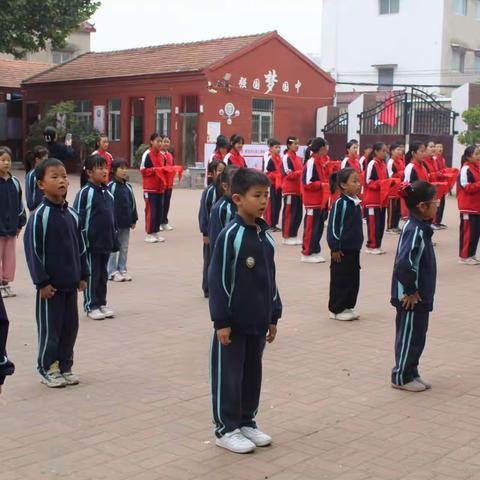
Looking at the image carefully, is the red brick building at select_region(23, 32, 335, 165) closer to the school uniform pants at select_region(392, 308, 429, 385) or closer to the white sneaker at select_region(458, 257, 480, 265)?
the white sneaker at select_region(458, 257, 480, 265)

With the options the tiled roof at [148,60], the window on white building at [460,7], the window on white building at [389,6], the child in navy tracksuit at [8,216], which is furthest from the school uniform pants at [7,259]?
the window on white building at [460,7]

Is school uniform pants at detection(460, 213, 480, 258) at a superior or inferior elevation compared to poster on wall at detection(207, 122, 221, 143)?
inferior

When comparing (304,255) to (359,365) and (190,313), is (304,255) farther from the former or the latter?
(359,365)

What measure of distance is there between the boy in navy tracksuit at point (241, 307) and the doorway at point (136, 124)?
24299mm

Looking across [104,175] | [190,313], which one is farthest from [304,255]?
[104,175]

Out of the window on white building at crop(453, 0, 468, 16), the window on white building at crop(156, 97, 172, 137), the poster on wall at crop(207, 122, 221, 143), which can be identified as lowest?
the poster on wall at crop(207, 122, 221, 143)

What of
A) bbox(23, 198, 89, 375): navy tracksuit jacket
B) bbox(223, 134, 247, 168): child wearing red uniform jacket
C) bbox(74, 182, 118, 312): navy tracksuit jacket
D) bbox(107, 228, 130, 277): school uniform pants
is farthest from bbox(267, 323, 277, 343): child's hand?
bbox(223, 134, 247, 168): child wearing red uniform jacket

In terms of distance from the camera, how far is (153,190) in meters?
13.0

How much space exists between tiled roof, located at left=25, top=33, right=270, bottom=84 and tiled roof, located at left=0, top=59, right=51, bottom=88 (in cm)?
225

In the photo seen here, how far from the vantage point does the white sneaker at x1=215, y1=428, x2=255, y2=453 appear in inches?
170

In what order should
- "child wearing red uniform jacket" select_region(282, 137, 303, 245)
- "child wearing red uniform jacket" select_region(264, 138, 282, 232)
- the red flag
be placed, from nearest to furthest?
"child wearing red uniform jacket" select_region(282, 137, 303, 245) < "child wearing red uniform jacket" select_region(264, 138, 282, 232) < the red flag

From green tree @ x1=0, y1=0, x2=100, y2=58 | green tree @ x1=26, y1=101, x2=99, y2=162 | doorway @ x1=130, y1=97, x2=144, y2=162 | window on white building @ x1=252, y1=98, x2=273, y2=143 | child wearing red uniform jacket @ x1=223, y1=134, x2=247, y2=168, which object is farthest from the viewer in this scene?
green tree @ x1=26, y1=101, x2=99, y2=162

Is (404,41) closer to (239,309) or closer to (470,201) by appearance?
(470,201)

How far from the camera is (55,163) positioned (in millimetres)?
5426
